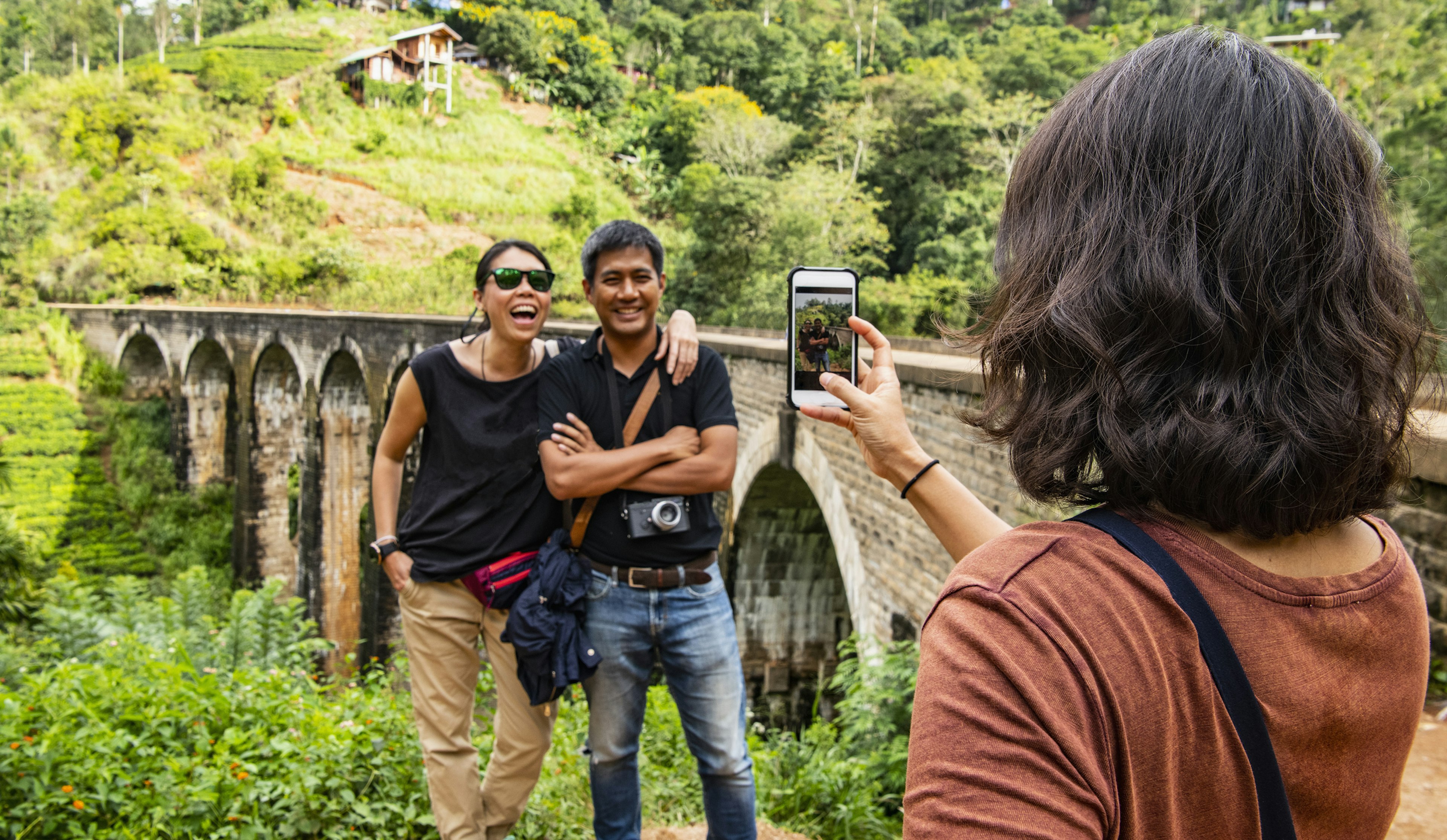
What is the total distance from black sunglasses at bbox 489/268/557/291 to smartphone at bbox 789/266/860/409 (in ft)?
3.99

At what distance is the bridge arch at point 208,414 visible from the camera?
21781 mm

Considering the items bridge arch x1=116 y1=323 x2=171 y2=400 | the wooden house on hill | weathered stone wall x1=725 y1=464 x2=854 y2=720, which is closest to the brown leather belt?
weathered stone wall x1=725 y1=464 x2=854 y2=720

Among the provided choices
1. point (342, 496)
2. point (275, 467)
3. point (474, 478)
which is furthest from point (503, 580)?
point (275, 467)

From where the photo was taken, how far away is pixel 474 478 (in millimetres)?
2568

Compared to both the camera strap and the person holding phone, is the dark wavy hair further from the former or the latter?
the camera strap

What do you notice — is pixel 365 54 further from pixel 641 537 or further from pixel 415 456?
pixel 641 537

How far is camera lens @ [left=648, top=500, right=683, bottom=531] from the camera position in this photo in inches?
93.6

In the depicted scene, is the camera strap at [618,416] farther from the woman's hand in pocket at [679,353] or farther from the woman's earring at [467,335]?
the woman's earring at [467,335]

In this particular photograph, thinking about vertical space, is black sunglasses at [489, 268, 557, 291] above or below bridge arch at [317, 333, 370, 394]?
above

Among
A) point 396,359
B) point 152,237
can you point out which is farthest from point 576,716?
point 152,237

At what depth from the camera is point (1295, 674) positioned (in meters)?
0.67

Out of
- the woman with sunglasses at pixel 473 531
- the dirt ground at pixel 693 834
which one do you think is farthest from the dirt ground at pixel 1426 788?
the woman with sunglasses at pixel 473 531

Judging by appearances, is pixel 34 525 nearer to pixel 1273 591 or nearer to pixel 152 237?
pixel 152 237

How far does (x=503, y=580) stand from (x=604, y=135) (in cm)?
4443
